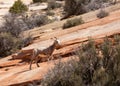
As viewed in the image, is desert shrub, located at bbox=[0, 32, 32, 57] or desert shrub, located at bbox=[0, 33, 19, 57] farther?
desert shrub, located at bbox=[0, 33, 19, 57]

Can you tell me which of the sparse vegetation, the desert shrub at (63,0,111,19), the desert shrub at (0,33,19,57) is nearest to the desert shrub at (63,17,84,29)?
the desert shrub at (0,33,19,57)

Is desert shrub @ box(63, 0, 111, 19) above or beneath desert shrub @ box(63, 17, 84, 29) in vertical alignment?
beneath

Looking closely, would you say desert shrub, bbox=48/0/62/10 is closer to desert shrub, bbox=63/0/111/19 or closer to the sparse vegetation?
desert shrub, bbox=63/0/111/19

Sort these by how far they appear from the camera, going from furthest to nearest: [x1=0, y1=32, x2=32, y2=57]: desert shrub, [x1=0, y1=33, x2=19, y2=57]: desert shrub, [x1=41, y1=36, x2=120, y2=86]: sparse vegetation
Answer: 1. [x1=0, y1=33, x2=19, y2=57]: desert shrub
2. [x1=0, y1=32, x2=32, y2=57]: desert shrub
3. [x1=41, y1=36, x2=120, y2=86]: sparse vegetation

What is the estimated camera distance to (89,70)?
31.9ft

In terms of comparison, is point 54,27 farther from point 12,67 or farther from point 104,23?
point 12,67

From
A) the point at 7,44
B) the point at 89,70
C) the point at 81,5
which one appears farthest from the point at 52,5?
the point at 89,70

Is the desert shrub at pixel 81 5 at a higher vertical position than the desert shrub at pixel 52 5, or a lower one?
higher

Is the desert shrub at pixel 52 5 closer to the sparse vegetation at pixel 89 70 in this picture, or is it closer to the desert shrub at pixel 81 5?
the desert shrub at pixel 81 5

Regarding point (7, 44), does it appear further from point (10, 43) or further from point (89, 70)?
point (89, 70)

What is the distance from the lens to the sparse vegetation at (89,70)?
886cm

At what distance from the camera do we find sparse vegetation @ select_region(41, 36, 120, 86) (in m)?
8.86

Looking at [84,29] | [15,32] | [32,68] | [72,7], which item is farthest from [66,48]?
[72,7]

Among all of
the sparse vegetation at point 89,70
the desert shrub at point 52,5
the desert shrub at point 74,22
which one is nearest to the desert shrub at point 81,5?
the desert shrub at point 74,22
